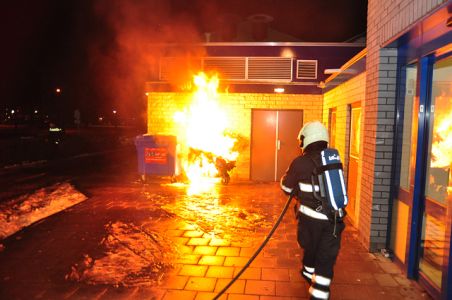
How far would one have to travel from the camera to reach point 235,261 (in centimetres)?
527

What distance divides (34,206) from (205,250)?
475cm

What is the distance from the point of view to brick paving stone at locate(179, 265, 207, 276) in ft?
15.9

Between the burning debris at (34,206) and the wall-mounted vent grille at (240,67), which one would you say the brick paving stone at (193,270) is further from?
the wall-mounted vent grille at (240,67)

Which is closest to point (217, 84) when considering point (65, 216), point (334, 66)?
point (334, 66)

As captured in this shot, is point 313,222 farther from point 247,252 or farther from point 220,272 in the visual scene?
point 247,252

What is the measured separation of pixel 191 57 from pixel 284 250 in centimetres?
862

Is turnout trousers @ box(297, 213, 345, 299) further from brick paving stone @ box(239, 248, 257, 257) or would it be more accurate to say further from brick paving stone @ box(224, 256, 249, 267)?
brick paving stone @ box(239, 248, 257, 257)

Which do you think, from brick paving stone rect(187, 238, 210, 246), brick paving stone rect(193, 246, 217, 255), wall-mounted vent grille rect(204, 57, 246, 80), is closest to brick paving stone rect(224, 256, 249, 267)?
brick paving stone rect(193, 246, 217, 255)

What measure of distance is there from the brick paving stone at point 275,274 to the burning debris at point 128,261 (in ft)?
4.21

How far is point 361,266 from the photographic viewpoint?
507 cm

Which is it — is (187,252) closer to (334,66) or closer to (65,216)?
(65,216)

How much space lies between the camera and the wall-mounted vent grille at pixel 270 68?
1232 cm

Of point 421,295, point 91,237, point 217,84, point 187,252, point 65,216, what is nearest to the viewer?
point 421,295

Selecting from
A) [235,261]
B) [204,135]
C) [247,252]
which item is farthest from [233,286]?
[204,135]
